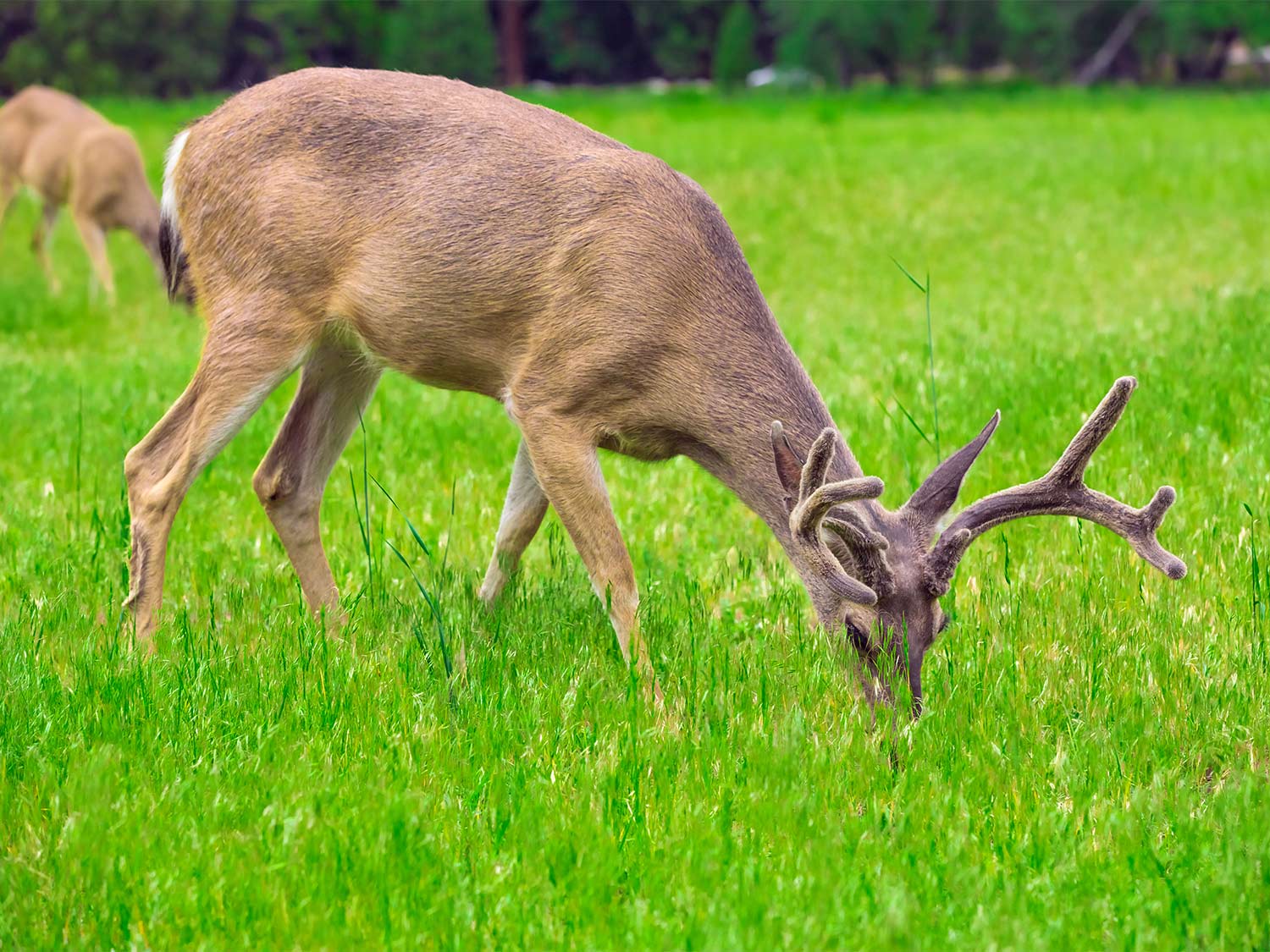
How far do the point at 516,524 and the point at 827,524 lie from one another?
5.22ft

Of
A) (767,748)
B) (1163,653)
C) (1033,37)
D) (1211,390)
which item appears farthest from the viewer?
(1033,37)

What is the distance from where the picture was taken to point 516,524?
5.57 metres

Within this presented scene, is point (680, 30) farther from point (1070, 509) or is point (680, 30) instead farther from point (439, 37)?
point (1070, 509)

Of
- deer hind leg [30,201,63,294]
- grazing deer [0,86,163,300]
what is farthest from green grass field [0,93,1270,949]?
grazing deer [0,86,163,300]


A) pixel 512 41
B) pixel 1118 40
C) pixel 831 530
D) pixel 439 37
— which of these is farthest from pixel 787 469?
pixel 1118 40

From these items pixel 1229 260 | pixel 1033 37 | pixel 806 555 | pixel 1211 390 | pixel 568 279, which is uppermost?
pixel 568 279

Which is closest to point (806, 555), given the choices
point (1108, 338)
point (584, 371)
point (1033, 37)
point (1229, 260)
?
point (584, 371)

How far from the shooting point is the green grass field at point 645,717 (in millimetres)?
3459

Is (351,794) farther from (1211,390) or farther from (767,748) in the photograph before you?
(1211,390)

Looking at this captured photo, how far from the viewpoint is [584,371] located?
490cm

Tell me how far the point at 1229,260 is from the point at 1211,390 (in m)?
6.61

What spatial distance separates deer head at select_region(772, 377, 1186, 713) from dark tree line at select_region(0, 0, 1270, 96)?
1228 inches

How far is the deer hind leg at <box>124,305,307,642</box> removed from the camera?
5.19 meters

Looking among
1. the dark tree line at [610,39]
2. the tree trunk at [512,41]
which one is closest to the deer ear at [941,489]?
the dark tree line at [610,39]
